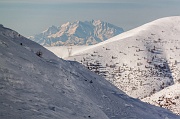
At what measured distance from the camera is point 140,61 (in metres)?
81.4

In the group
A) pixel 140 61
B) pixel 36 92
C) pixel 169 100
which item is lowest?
pixel 169 100

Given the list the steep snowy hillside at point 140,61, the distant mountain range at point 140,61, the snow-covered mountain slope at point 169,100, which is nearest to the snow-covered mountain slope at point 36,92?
the snow-covered mountain slope at point 169,100

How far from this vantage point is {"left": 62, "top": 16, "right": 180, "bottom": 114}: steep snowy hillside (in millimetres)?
69169

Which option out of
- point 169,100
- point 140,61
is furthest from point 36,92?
point 140,61

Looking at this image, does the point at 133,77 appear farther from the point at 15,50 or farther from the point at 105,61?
the point at 15,50

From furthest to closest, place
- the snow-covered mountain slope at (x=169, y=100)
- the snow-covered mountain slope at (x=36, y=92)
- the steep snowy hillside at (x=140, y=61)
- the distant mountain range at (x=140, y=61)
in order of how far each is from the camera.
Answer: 1. the steep snowy hillside at (x=140, y=61)
2. the distant mountain range at (x=140, y=61)
3. the snow-covered mountain slope at (x=169, y=100)
4. the snow-covered mountain slope at (x=36, y=92)

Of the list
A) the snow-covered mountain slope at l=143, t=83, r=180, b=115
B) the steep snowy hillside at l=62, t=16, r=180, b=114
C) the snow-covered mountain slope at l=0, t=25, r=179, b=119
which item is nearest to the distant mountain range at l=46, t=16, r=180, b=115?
the steep snowy hillside at l=62, t=16, r=180, b=114

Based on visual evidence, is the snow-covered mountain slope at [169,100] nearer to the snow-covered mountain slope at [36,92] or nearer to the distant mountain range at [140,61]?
the distant mountain range at [140,61]

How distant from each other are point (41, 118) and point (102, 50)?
79.8 m

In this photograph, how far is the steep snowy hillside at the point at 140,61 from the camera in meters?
69.2

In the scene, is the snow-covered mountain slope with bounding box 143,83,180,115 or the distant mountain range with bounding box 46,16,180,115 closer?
the snow-covered mountain slope with bounding box 143,83,180,115

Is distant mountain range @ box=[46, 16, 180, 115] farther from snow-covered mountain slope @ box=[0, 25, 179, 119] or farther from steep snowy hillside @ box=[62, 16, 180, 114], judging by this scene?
snow-covered mountain slope @ box=[0, 25, 179, 119]

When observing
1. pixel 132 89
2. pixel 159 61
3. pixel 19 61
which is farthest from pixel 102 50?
pixel 19 61

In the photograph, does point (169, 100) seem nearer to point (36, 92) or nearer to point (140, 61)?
point (36, 92)
